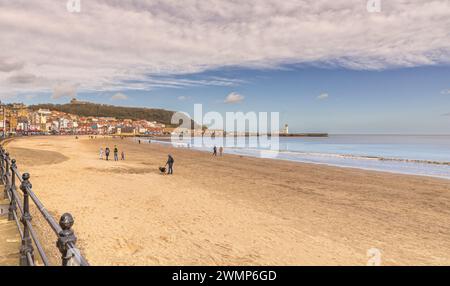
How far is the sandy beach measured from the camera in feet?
22.6

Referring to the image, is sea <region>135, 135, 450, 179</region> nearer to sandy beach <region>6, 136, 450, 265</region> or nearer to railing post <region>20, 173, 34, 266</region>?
sandy beach <region>6, 136, 450, 265</region>

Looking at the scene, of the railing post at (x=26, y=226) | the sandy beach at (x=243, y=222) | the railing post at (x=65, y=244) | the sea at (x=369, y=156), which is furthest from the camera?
the sea at (x=369, y=156)

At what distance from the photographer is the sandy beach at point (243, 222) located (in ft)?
22.6

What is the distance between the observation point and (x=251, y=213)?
10.7 m

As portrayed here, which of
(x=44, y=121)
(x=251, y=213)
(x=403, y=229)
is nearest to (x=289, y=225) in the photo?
(x=251, y=213)

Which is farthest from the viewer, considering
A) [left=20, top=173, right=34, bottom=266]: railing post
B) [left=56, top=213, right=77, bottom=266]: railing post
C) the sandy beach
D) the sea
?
the sea

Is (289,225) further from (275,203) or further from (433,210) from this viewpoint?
(433,210)

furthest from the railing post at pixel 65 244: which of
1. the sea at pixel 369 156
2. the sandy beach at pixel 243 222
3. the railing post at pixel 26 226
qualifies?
the sea at pixel 369 156

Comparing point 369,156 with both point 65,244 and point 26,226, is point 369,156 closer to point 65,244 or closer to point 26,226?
point 26,226

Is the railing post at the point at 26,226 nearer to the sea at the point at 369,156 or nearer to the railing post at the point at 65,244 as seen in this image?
the railing post at the point at 65,244

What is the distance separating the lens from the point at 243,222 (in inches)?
375

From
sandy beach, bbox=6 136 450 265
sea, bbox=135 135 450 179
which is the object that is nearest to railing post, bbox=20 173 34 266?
sandy beach, bbox=6 136 450 265
